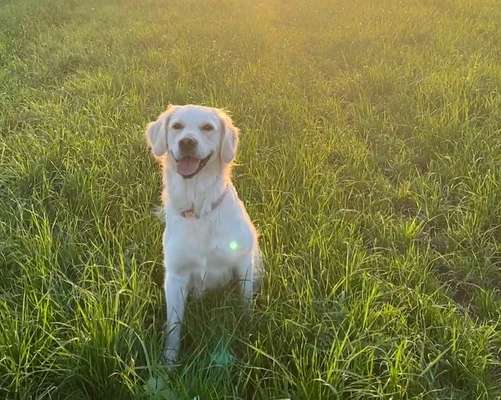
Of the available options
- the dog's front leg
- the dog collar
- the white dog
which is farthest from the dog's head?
the dog's front leg

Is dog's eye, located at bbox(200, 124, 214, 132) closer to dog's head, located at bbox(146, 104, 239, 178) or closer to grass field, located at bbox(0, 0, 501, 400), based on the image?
dog's head, located at bbox(146, 104, 239, 178)

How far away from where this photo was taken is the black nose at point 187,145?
2441 millimetres

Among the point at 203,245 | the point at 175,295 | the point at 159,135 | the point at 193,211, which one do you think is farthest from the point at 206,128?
the point at 175,295

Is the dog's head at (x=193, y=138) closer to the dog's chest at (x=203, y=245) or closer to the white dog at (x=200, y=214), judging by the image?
the white dog at (x=200, y=214)

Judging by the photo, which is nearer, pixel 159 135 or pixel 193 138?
pixel 193 138

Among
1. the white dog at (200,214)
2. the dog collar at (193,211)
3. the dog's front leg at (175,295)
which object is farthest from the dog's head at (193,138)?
the dog's front leg at (175,295)

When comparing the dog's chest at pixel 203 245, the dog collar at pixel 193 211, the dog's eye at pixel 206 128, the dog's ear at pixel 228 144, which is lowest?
the dog's chest at pixel 203 245

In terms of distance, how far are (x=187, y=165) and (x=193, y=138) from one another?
0.13m

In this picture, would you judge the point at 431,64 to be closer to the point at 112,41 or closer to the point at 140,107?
the point at 140,107

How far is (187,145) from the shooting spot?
8.05 feet

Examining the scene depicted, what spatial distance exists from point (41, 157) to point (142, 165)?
691mm

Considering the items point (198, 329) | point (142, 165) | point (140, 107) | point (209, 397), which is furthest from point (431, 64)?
point (209, 397)

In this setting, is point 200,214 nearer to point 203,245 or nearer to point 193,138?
point 203,245

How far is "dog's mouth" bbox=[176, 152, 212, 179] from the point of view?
8.13ft
